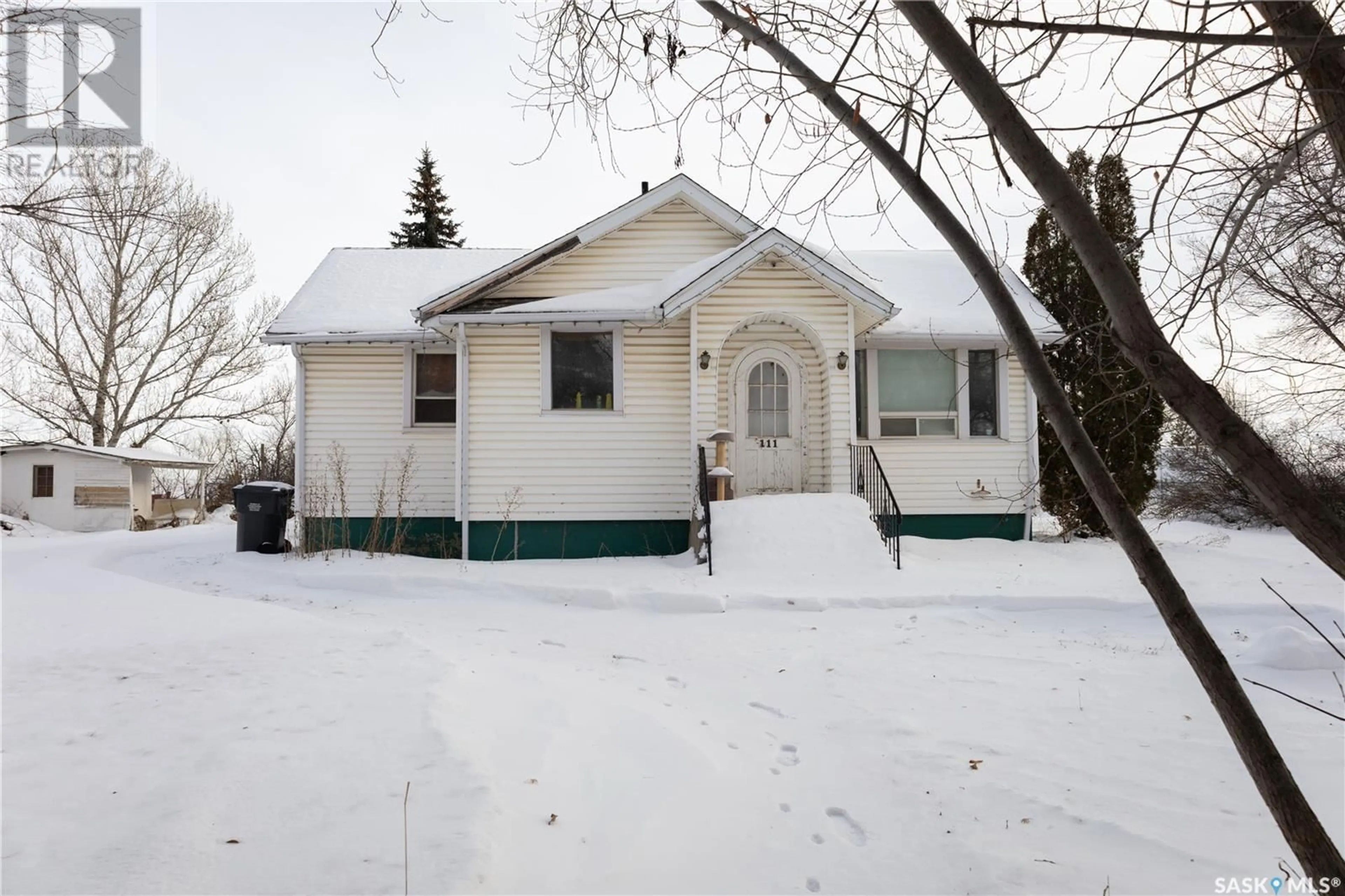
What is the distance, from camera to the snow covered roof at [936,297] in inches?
455

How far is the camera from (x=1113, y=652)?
5.62 metres

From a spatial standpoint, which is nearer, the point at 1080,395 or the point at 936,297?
the point at 1080,395

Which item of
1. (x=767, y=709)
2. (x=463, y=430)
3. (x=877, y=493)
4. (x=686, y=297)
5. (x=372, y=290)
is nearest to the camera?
(x=767, y=709)

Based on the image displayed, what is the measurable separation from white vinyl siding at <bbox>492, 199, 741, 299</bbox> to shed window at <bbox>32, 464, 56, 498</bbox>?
21.0 m

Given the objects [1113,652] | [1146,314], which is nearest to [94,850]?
[1146,314]

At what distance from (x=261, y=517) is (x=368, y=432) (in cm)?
216

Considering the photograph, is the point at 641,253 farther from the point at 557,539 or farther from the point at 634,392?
the point at 557,539

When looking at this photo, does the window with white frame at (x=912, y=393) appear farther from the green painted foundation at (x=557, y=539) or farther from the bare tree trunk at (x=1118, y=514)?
the bare tree trunk at (x=1118, y=514)

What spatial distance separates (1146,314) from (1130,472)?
42.5 ft

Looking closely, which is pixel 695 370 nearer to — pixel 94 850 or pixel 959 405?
pixel 959 405

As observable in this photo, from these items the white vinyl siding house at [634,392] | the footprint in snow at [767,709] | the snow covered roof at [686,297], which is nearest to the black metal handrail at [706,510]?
the white vinyl siding house at [634,392]

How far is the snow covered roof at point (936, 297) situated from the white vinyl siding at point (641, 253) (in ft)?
8.47

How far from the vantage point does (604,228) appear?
11.3 m

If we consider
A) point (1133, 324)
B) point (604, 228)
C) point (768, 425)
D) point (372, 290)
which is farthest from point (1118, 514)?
point (372, 290)
